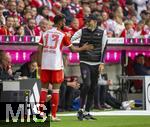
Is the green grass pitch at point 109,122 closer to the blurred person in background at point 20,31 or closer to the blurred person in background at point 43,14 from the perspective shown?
the blurred person in background at point 20,31

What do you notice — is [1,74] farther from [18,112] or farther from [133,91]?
[133,91]

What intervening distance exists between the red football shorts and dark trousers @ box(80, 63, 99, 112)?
3.33ft

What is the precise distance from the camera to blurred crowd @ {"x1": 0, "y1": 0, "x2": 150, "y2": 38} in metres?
21.1

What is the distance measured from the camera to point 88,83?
56.1 ft

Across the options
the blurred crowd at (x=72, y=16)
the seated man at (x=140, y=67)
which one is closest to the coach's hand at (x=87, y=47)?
the blurred crowd at (x=72, y=16)

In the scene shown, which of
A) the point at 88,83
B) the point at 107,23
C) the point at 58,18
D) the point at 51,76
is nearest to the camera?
the point at 58,18

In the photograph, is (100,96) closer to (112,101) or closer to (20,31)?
(112,101)

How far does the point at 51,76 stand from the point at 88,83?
120 centimetres

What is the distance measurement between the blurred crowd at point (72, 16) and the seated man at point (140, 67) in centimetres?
72

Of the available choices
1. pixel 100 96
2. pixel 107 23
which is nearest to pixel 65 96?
pixel 100 96

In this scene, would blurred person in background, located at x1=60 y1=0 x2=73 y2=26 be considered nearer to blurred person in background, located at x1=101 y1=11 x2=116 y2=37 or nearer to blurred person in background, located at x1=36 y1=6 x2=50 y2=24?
blurred person in background, located at x1=36 y1=6 x2=50 y2=24

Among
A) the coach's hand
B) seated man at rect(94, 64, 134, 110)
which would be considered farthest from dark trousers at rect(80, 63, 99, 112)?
seated man at rect(94, 64, 134, 110)

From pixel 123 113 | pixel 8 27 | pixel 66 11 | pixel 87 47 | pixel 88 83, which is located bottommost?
pixel 123 113

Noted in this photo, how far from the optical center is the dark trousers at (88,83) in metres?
17.1
